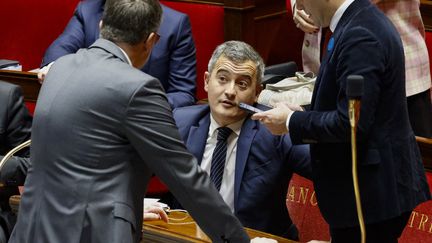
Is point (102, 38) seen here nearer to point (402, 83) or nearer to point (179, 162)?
point (179, 162)

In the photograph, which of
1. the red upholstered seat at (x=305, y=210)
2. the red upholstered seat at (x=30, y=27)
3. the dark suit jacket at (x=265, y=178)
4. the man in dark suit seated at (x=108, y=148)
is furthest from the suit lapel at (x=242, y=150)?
the red upholstered seat at (x=30, y=27)

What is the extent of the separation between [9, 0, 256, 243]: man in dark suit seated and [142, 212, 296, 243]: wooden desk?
0.21m

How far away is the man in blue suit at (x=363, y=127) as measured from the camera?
1.18m

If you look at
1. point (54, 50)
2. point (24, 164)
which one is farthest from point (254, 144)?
point (54, 50)

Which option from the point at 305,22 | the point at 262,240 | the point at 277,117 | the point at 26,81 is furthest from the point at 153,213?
the point at 26,81

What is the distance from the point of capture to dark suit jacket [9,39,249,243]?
1.14 metres

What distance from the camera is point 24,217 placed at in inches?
47.5

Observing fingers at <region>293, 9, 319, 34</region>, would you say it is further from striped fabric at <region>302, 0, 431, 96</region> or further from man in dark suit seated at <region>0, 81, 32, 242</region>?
man in dark suit seated at <region>0, 81, 32, 242</region>

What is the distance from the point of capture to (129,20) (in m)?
1.18

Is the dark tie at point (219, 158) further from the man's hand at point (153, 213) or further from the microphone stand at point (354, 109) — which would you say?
the microphone stand at point (354, 109)

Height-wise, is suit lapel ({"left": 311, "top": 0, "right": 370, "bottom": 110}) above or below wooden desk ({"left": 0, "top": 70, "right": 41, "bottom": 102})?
above

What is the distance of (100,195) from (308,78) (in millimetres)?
806

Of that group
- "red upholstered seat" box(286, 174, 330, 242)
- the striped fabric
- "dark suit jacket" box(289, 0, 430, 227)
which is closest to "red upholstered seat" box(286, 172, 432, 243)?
"red upholstered seat" box(286, 174, 330, 242)

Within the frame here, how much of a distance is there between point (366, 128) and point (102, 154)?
326 millimetres
